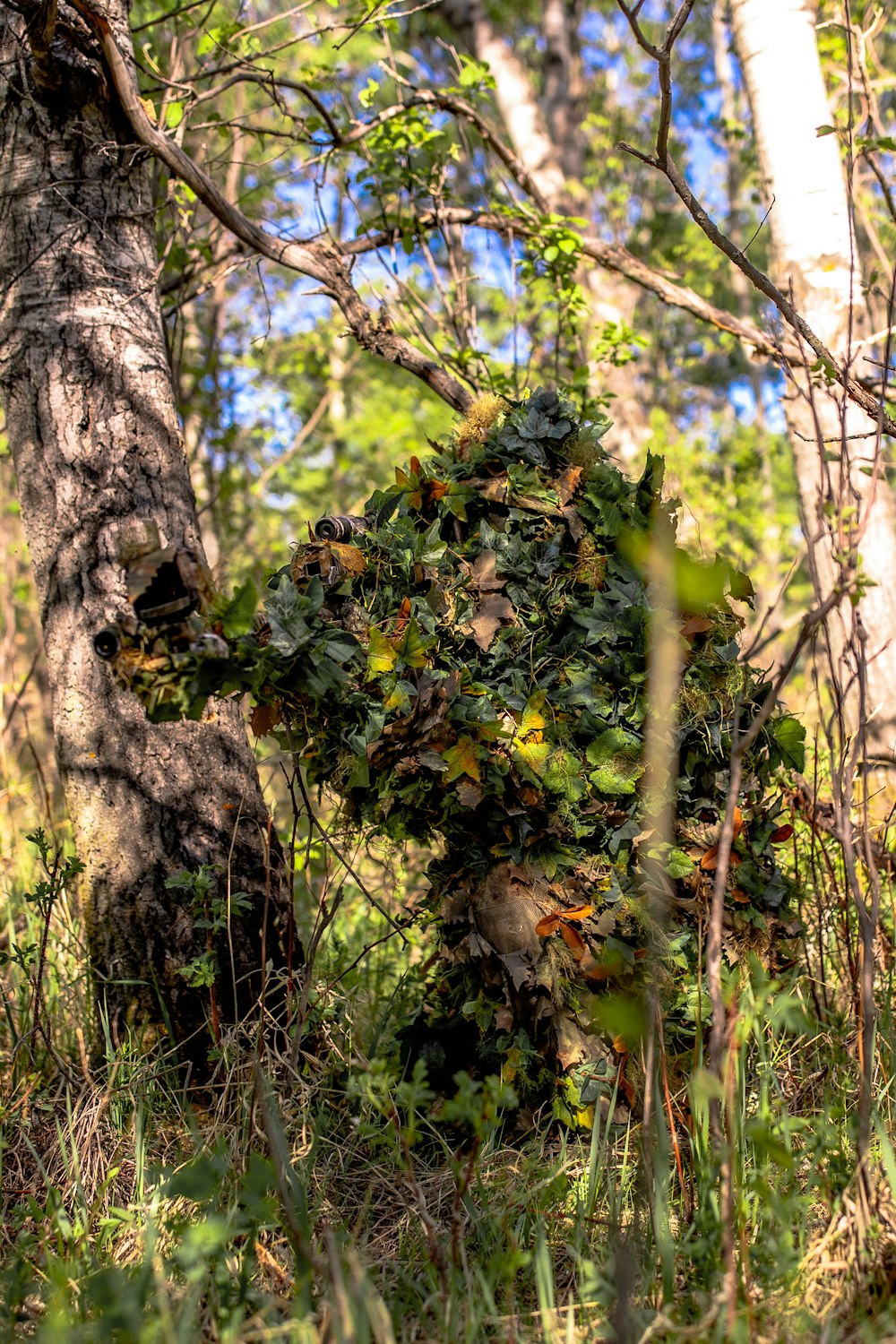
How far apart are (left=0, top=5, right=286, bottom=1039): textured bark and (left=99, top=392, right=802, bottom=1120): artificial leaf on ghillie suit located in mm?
591

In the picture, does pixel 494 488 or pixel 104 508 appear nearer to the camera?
pixel 494 488

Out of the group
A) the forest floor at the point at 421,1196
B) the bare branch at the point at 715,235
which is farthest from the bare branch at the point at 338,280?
the forest floor at the point at 421,1196

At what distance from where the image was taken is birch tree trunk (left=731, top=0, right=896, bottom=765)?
137 inches

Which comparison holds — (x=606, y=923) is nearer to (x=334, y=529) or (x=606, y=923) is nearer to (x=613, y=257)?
(x=334, y=529)

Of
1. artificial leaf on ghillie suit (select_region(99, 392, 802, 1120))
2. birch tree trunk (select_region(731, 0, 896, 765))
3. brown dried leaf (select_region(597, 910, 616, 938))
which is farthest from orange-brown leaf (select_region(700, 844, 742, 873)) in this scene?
birch tree trunk (select_region(731, 0, 896, 765))

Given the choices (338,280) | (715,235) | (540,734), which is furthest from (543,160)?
(540,734)

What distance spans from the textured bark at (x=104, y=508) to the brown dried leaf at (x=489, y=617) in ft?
2.61

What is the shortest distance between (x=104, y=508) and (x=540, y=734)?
133cm

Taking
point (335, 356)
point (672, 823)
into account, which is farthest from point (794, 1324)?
point (335, 356)

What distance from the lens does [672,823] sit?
6.64ft

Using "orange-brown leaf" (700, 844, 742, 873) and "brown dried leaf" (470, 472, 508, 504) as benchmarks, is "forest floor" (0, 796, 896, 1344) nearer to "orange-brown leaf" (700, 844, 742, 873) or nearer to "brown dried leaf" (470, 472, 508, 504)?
"orange-brown leaf" (700, 844, 742, 873)

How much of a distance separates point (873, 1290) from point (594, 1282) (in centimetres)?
50

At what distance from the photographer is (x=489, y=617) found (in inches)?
79.3

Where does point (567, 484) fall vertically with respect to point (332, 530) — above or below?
above
